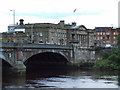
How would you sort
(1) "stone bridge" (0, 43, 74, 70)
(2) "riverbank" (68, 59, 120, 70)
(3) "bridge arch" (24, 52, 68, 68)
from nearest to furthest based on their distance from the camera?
1. (1) "stone bridge" (0, 43, 74, 70)
2. (2) "riverbank" (68, 59, 120, 70)
3. (3) "bridge arch" (24, 52, 68, 68)

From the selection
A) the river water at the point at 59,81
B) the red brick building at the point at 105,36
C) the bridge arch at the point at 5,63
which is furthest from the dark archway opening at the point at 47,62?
the red brick building at the point at 105,36

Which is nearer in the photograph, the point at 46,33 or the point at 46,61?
the point at 46,61

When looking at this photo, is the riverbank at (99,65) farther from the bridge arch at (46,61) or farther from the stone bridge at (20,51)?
the stone bridge at (20,51)

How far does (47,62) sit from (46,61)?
424 mm

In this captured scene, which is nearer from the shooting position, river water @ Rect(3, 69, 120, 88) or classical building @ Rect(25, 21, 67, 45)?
river water @ Rect(3, 69, 120, 88)

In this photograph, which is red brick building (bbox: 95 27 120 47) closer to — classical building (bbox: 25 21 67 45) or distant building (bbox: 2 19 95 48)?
distant building (bbox: 2 19 95 48)

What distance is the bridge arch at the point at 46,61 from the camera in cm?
9138

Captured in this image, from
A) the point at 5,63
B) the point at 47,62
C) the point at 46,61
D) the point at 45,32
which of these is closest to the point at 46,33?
the point at 45,32

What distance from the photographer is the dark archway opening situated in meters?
92.0

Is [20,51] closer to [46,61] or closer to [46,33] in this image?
[46,61]

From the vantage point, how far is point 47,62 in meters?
97.2

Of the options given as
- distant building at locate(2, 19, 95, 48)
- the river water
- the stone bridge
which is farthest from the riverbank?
the river water

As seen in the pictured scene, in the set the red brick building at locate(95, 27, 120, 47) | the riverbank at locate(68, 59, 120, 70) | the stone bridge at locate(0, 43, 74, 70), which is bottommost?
the riverbank at locate(68, 59, 120, 70)

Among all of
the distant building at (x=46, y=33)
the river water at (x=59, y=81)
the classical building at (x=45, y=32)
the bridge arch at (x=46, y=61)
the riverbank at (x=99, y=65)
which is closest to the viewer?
the river water at (x=59, y=81)
